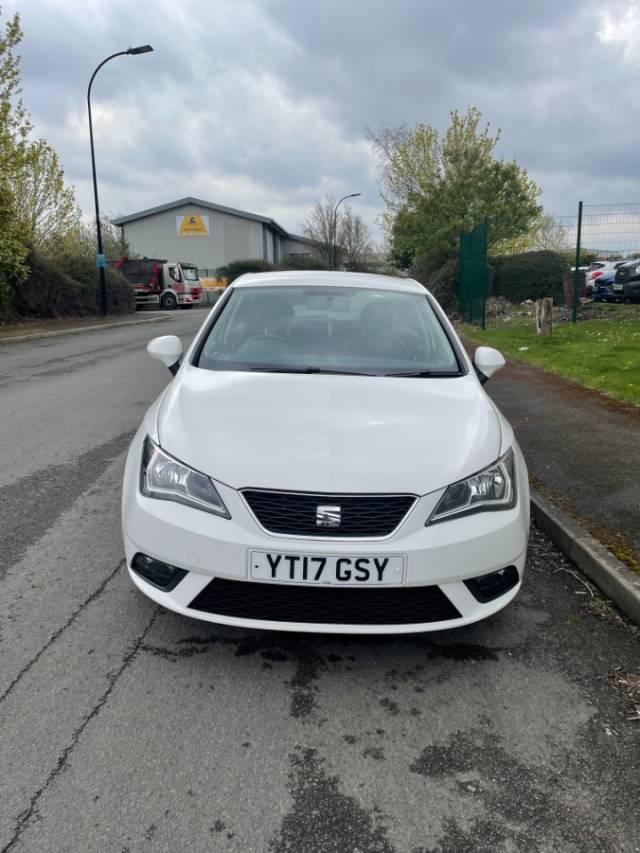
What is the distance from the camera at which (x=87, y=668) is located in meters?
2.65

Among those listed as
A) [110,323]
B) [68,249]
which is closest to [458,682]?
[110,323]

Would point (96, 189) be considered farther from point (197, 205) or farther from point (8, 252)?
point (197, 205)

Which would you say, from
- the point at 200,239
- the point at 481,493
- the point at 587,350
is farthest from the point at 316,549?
the point at 200,239

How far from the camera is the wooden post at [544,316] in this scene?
43.4 ft

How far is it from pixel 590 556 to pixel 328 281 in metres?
2.37

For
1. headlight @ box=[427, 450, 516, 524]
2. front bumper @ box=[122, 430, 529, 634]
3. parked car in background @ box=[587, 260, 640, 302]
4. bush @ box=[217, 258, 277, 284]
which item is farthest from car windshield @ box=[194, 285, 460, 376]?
bush @ box=[217, 258, 277, 284]

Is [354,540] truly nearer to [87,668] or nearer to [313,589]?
[313,589]

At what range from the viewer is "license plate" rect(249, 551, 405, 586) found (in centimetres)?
241

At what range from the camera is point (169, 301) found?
3556 cm

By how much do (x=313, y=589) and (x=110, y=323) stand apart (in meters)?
22.6

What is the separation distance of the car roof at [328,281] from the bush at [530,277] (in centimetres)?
1579

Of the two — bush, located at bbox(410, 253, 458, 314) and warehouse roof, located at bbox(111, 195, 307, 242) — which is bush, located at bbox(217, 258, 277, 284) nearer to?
warehouse roof, located at bbox(111, 195, 307, 242)

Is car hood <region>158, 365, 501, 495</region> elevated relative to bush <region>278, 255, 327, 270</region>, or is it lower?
lower

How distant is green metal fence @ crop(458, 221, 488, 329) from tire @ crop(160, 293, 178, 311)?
66.7ft
